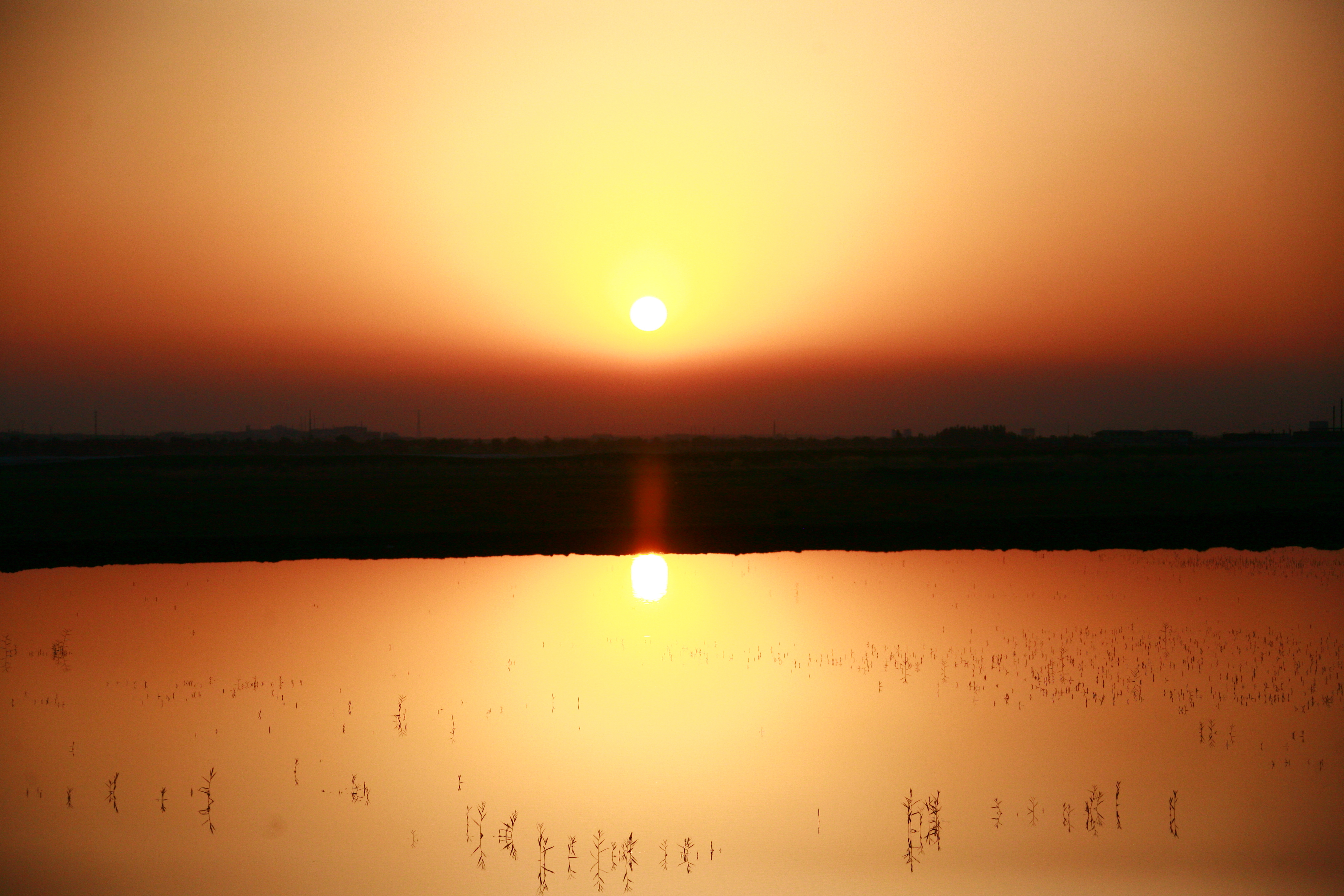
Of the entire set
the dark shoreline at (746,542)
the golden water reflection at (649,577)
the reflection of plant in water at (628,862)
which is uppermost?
the dark shoreline at (746,542)

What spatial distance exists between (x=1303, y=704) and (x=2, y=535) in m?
42.5

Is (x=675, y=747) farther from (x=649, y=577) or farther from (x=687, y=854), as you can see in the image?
(x=649, y=577)

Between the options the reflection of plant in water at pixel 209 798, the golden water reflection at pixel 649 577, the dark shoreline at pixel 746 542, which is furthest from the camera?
the dark shoreline at pixel 746 542

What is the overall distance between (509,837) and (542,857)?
2.05ft

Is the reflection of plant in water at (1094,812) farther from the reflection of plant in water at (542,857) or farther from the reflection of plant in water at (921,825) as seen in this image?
the reflection of plant in water at (542,857)

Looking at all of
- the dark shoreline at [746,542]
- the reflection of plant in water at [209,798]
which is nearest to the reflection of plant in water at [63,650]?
the reflection of plant in water at [209,798]

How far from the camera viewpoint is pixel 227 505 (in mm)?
51469

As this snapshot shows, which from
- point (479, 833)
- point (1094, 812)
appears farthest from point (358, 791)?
point (1094, 812)

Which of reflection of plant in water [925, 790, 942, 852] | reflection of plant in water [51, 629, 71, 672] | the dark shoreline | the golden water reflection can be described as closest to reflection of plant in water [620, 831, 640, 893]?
reflection of plant in water [925, 790, 942, 852]

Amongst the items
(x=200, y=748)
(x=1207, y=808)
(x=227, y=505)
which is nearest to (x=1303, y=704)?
(x=1207, y=808)

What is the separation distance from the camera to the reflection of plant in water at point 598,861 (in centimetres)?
981

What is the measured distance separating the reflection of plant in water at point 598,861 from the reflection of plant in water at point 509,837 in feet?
2.58

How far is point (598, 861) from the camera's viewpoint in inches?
404

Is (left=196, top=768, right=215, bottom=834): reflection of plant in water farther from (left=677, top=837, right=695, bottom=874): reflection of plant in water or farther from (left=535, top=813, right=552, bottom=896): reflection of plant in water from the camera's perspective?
(left=677, top=837, right=695, bottom=874): reflection of plant in water
